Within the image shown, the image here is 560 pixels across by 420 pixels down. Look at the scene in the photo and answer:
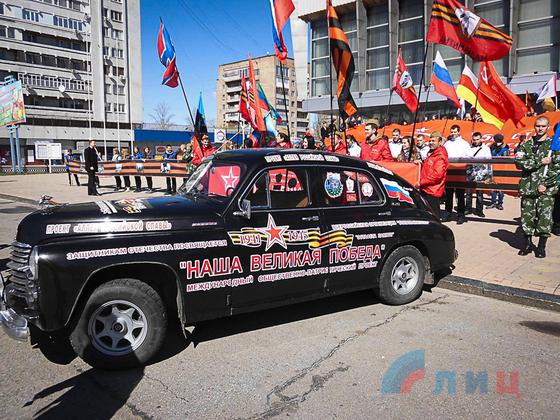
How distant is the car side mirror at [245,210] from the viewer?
159 inches

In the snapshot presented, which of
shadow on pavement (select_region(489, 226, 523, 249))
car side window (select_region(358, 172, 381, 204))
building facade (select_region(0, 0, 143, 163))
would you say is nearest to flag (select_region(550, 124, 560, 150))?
shadow on pavement (select_region(489, 226, 523, 249))

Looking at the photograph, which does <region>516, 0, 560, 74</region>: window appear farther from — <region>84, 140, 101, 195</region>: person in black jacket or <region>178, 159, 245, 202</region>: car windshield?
<region>178, 159, 245, 202</region>: car windshield

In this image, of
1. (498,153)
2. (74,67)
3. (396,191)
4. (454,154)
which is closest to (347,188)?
(396,191)

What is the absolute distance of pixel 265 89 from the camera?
107750mm

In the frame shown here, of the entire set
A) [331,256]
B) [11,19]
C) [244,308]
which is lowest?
[244,308]

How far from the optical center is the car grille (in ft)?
10.9

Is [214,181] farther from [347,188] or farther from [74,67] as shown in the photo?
[74,67]

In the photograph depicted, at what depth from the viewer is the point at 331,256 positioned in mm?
4570

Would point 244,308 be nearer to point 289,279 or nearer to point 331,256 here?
point 289,279

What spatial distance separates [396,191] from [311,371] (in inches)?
100

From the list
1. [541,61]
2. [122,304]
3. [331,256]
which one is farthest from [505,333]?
[541,61]

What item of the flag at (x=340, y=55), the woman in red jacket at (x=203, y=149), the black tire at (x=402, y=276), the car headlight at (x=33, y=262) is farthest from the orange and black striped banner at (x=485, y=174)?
the car headlight at (x=33, y=262)

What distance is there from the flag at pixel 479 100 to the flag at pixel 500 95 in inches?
5.0

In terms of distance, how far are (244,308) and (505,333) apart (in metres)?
2.70
